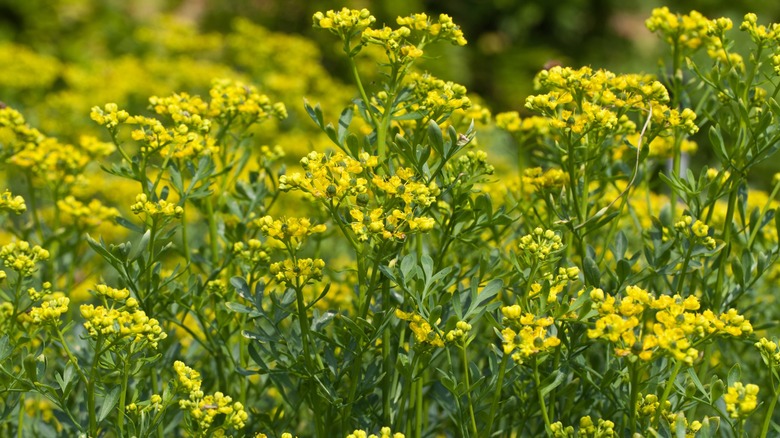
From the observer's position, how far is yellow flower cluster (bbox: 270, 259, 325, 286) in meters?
1.48

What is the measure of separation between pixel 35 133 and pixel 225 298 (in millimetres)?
647

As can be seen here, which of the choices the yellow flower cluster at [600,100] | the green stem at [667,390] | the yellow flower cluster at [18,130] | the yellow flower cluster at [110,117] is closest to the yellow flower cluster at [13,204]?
the yellow flower cluster at [110,117]

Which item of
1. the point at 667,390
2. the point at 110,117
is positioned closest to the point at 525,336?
the point at 667,390

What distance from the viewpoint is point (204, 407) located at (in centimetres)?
143

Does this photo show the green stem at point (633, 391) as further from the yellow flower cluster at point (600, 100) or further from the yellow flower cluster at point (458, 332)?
the yellow flower cluster at point (600, 100)

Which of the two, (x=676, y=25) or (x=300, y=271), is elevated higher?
(x=676, y=25)

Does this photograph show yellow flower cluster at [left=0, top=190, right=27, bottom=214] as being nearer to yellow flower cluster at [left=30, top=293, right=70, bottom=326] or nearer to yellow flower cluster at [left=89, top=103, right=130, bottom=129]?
yellow flower cluster at [left=89, top=103, right=130, bottom=129]

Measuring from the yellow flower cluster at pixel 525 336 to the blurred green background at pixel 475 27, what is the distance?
671 centimetres

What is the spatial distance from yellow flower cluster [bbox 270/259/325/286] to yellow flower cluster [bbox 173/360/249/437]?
204 millimetres

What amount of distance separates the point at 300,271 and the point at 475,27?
8.07m

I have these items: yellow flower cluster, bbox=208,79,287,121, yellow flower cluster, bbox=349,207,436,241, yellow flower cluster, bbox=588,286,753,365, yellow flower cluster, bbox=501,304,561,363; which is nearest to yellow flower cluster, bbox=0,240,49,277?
yellow flower cluster, bbox=208,79,287,121

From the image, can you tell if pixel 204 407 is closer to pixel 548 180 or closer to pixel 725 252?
pixel 548 180

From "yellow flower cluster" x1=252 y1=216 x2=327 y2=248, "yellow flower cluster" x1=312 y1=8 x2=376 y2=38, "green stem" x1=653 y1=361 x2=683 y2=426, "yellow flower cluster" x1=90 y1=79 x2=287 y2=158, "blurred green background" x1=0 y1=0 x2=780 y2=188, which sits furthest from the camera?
"blurred green background" x1=0 y1=0 x2=780 y2=188

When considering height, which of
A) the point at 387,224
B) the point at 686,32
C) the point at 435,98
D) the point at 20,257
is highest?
the point at 686,32
